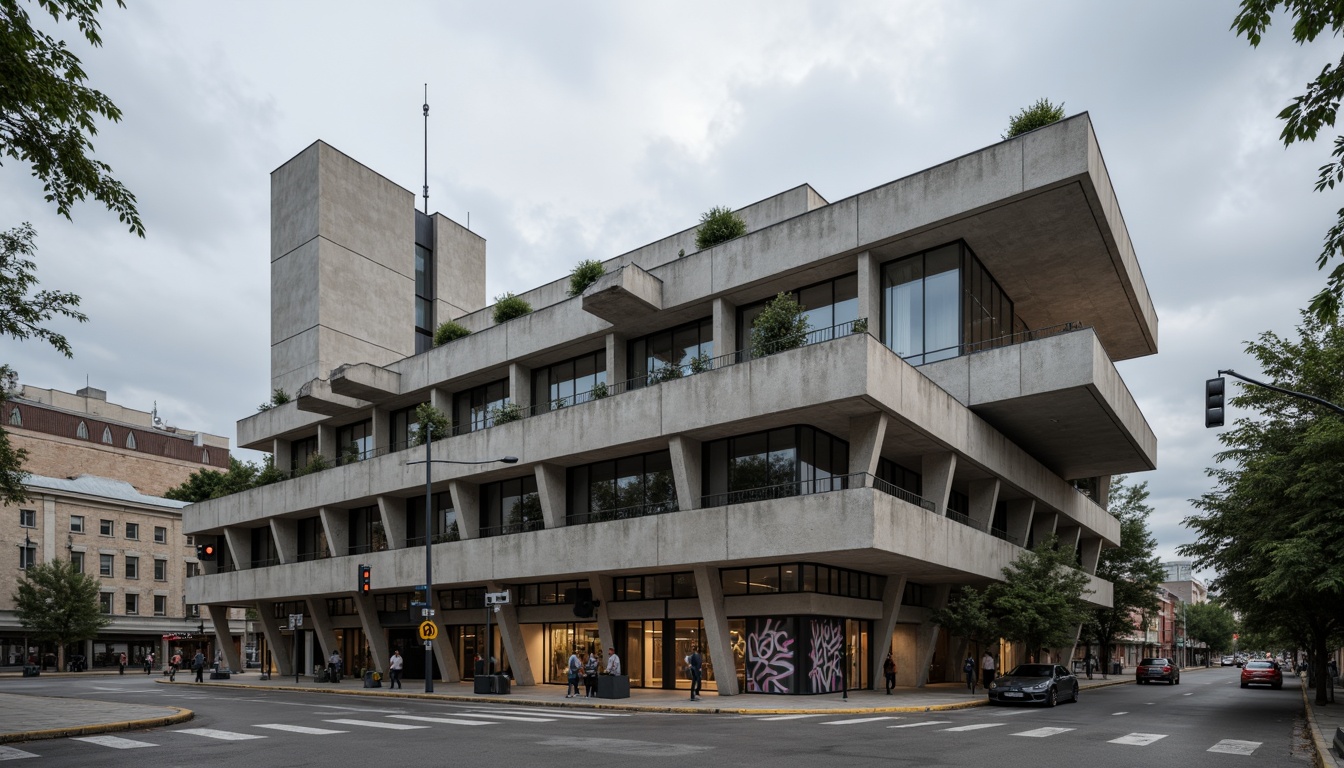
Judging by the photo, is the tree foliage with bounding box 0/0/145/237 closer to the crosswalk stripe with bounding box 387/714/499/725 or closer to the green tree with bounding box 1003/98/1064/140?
the crosswalk stripe with bounding box 387/714/499/725

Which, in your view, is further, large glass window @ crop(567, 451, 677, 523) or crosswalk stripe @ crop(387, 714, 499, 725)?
large glass window @ crop(567, 451, 677, 523)

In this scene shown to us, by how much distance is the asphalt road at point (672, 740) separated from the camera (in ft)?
49.7

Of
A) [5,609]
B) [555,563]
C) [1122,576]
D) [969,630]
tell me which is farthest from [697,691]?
[5,609]

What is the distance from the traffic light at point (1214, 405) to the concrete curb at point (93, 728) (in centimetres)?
2337

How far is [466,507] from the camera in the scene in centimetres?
4125

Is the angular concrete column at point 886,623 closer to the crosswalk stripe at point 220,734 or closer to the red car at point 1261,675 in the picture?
the crosswalk stripe at point 220,734

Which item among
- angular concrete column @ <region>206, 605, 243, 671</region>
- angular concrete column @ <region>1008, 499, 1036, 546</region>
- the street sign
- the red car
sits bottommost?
the red car

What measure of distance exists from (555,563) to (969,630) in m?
14.9

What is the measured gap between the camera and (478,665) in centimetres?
3794

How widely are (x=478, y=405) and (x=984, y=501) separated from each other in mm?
22903

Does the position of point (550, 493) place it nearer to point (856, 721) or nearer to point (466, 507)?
point (466, 507)

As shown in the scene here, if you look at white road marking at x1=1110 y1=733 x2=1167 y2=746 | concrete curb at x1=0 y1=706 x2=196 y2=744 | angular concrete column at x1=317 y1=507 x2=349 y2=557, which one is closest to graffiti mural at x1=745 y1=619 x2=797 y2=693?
white road marking at x1=1110 y1=733 x2=1167 y2=746

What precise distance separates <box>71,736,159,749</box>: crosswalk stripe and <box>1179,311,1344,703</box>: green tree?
2639 cm

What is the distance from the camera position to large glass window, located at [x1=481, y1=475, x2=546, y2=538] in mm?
39875
